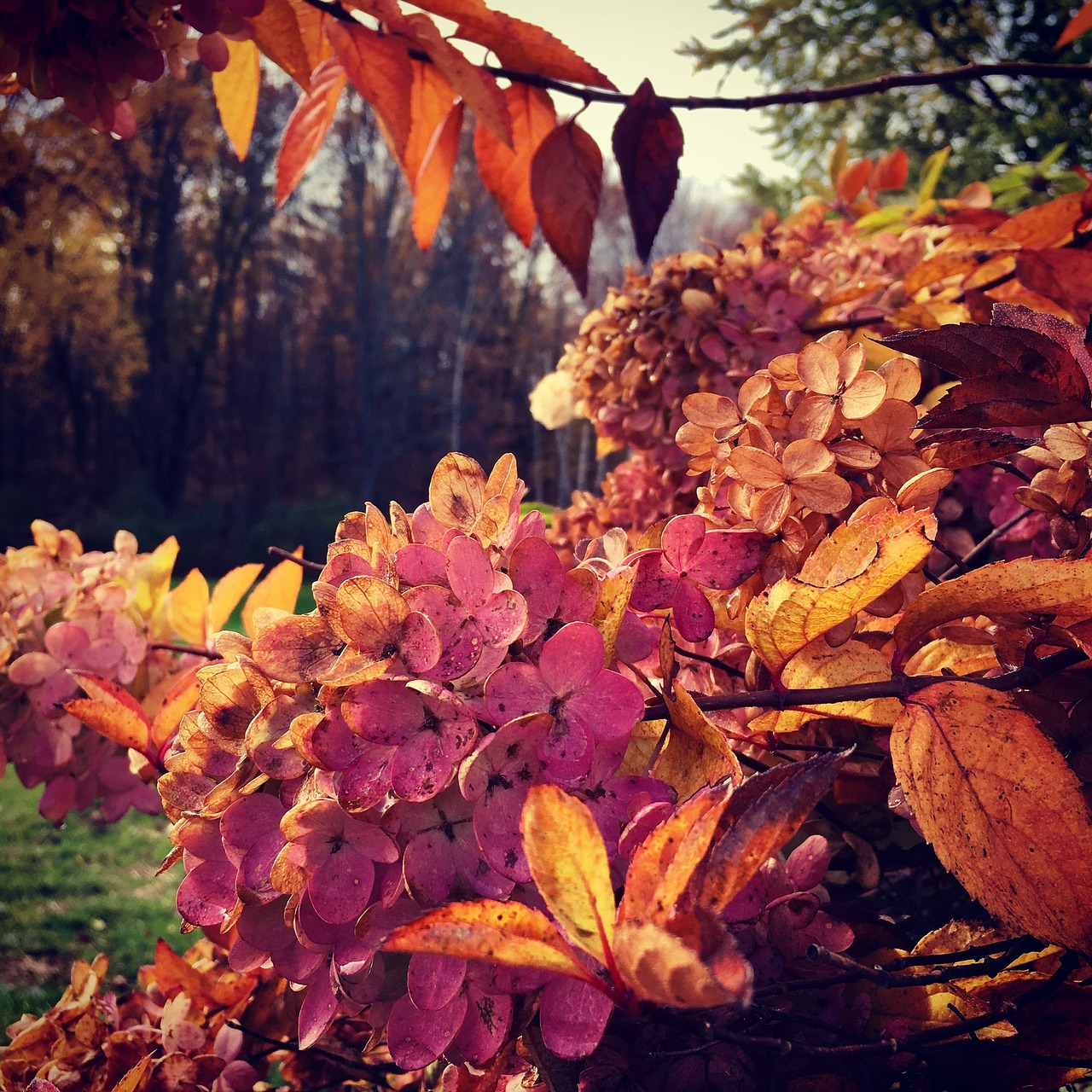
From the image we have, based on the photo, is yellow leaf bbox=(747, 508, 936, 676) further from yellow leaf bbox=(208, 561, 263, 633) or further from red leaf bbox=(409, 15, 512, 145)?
yellow leaf bbox=(208, 561, 263, 633)

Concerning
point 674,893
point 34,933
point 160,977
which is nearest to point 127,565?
point 160,977

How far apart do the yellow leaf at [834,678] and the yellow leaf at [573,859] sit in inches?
4.9

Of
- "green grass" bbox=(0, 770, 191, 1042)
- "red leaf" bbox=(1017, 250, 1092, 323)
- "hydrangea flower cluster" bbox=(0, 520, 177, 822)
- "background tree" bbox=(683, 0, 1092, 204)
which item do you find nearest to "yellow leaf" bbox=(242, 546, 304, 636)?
"hydrangea flower cluster" bbox=(0, 520, 177, 822)

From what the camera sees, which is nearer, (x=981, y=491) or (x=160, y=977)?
(x=160, y=977)

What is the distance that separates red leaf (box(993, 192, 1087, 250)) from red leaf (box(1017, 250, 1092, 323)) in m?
0.08

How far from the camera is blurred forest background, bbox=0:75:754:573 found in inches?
503

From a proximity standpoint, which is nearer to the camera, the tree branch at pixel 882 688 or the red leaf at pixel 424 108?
the tree branch at pixel 882 688

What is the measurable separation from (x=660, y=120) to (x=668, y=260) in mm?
397

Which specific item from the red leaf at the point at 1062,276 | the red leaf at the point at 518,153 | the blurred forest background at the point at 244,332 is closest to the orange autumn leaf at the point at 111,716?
the red leaf at the point at 518,153

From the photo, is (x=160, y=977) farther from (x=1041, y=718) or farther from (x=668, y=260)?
(x=668, y=260)

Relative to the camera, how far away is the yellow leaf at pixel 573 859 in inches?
10.3

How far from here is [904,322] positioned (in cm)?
74

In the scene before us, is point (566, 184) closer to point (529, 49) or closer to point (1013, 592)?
point (529, 49)

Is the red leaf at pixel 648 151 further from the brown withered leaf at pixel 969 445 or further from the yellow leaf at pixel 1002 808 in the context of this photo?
the yellow leaf at pixel 1002 808
